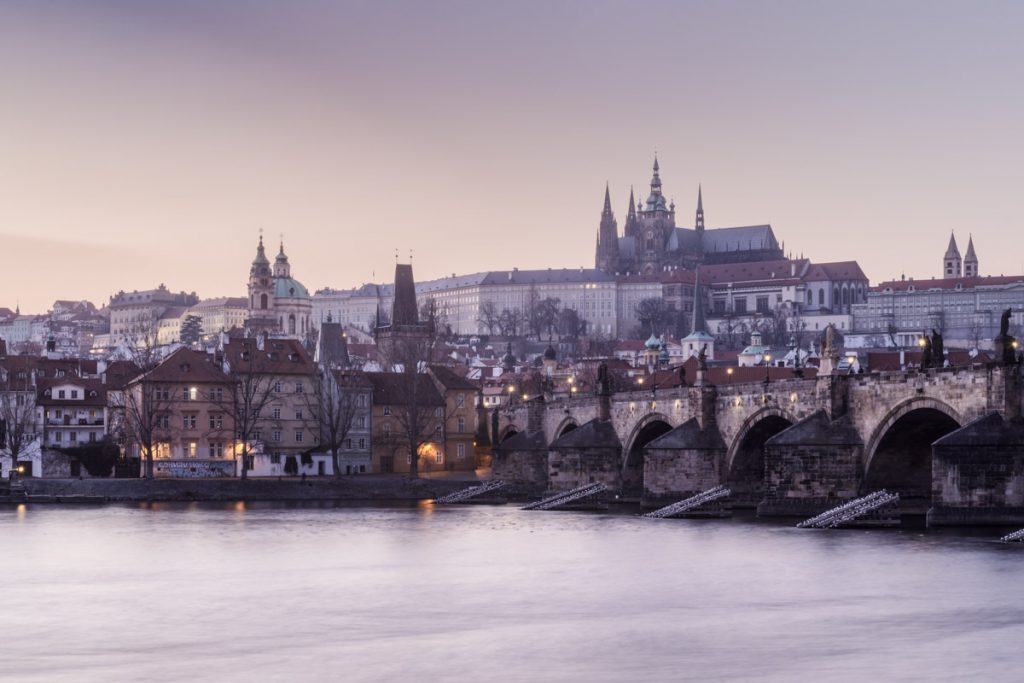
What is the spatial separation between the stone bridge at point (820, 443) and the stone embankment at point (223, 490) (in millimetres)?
7236

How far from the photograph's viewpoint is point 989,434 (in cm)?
4881

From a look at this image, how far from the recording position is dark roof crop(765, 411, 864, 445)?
186 ft

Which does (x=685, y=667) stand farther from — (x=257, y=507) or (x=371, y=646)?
(x=257, y=507)

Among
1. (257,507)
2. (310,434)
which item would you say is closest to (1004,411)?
(257,507)

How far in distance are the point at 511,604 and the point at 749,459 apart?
1024 inches

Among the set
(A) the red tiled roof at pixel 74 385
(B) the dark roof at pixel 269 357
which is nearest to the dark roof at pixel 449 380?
(B) the dark roof at pixel 269 357

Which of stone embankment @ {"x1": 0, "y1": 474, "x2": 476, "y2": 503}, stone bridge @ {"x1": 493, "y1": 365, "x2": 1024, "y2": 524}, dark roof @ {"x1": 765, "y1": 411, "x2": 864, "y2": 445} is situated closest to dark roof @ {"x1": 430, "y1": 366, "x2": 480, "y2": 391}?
stone embankment @ {"x1": 0, "y1": 474, "x2": 476, "y2": 503}

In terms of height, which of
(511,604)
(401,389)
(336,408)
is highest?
(401,389)

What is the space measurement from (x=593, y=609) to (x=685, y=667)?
8.93m

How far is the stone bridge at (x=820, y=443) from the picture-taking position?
49.3m

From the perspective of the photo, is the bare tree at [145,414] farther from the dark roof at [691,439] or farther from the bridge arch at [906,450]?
the bridge arch at [906,450]

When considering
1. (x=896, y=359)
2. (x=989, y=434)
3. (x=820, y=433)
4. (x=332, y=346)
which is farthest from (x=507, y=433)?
(x=989, y=434)

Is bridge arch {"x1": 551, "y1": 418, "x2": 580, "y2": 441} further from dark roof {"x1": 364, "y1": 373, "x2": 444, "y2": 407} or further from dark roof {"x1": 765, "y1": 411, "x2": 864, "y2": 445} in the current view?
dark roof {"x1": 765, "y1": 411, "x2": 864, "y2": 445}

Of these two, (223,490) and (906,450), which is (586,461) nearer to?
(223,490)
